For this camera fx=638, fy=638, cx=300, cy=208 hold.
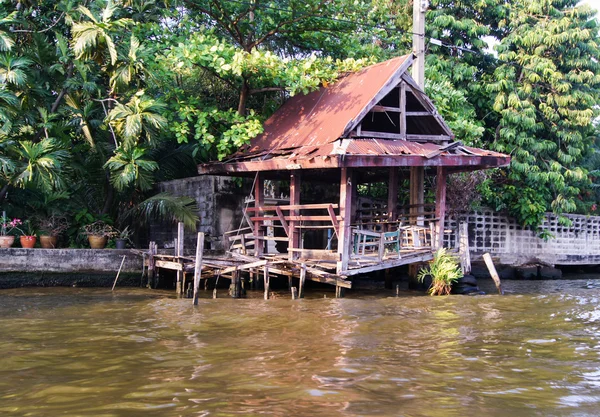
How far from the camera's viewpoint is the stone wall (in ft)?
63.4

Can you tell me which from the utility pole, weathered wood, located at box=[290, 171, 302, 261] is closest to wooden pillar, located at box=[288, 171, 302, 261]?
weathered wood, located at box=[290, 171, 302, 261]

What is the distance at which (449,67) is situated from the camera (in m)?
19.3

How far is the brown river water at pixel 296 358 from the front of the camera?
6.02 meters

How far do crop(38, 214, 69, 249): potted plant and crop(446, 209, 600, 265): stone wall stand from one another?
34.9ft

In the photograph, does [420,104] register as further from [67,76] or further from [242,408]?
[242,408]

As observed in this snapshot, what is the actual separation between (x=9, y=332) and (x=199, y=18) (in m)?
10.8

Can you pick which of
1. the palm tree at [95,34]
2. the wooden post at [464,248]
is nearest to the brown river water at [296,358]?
the wooden post at [464,248]

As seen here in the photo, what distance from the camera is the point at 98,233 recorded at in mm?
15633

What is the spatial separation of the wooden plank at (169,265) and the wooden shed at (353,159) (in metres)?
1.70

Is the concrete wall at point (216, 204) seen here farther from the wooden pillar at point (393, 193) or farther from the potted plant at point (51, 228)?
the wooden pillar at point (393, 193)

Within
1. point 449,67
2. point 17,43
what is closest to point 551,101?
point 449,67

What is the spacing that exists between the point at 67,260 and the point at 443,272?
8.66 meters

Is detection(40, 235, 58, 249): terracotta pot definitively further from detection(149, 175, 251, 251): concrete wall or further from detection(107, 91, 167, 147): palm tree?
detection(149, 175, 251, 251): concrete wall

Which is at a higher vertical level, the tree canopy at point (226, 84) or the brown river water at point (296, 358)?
the tree canopy at point (226, 84)
